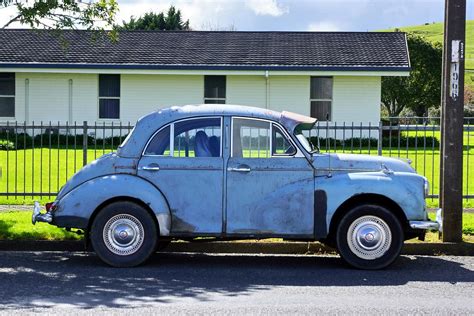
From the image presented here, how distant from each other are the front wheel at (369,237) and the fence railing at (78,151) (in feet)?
10.2

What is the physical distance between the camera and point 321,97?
1277 inches

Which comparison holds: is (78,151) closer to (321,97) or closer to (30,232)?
(321,97)

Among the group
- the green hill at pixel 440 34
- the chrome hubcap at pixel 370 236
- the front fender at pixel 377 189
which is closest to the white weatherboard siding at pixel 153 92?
the front fender at pixel 377 189

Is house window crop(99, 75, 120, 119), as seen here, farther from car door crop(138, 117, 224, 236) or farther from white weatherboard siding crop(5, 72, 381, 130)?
car door crop(138, 117, 224, 236)

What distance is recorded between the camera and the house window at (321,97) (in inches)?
1277

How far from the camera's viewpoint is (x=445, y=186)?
1138 centimetres

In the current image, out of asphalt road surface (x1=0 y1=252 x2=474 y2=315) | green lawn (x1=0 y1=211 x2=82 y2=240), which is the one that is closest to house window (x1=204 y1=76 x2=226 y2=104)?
green lawn (x1=0 y1=211 x2=82 y2=240)

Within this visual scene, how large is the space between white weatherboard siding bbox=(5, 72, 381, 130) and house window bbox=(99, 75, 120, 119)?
0.71 feet

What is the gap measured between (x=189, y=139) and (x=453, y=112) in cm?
347

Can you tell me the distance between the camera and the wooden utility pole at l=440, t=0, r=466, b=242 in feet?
36.9

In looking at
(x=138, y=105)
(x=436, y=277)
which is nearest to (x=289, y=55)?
(x=138, y=105)

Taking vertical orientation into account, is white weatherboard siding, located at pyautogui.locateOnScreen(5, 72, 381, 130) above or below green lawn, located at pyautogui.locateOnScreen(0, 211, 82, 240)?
above

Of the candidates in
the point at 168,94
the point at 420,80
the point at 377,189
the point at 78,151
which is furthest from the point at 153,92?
the point at 420,80

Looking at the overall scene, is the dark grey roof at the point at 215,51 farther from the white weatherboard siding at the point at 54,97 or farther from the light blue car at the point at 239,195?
the light blue car at the point at 239,195
